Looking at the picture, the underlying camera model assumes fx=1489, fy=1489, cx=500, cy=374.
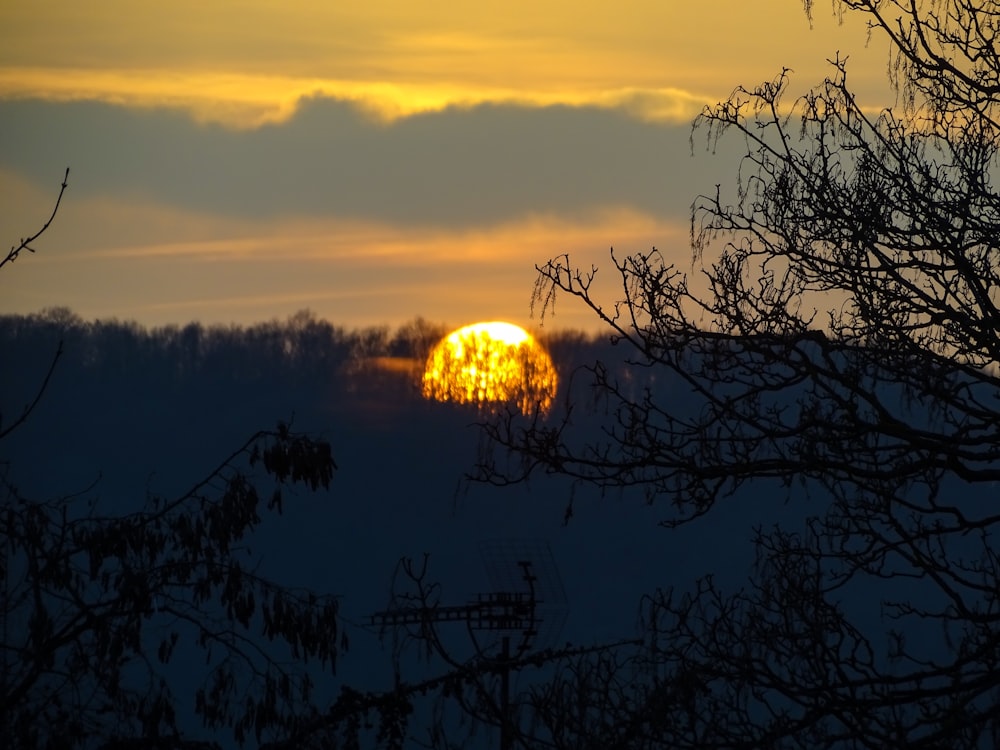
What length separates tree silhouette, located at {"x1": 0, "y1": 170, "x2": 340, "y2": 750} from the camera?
7883 mm

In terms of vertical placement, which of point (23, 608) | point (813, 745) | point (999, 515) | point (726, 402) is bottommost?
point (813, 745)

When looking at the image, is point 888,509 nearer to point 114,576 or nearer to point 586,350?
point 586,350

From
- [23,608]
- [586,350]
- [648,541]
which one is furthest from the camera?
[648,541]

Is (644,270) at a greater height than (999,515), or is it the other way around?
(644,270)

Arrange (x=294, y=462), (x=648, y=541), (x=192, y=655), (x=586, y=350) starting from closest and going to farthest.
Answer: (x=294, y=462), (x=586, y=350), (x=192, y=655), (x=648, y=541)

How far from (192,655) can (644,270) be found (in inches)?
1126

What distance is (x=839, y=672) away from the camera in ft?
25.3

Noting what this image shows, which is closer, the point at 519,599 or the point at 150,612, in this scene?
the point at 150,612

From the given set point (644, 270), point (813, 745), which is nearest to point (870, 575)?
point (813, 745)

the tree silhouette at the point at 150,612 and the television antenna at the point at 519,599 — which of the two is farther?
the television antenna at the point at 519,599

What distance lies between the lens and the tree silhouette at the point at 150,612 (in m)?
7.88

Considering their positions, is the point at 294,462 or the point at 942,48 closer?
the point at 942,48

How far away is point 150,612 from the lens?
8.09 metres

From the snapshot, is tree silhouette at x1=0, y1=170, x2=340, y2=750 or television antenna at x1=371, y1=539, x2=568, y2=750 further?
television antenna at x1=371, y1=539, x2=568, y2=750
